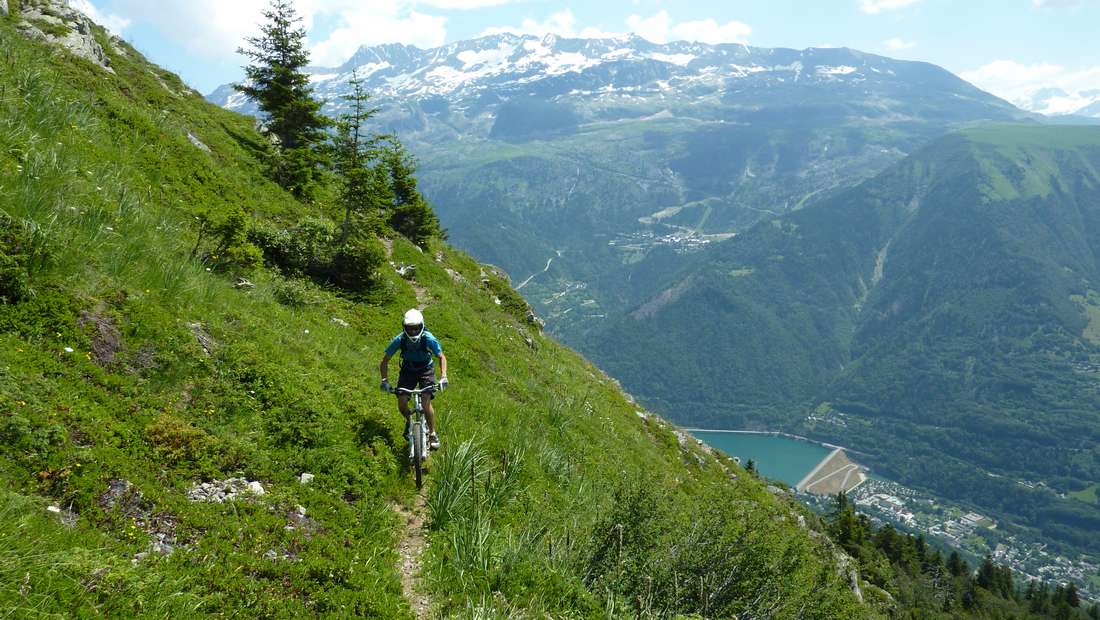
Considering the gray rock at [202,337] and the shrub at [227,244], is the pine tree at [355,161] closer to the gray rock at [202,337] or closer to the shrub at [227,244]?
the shrub at [227,244]

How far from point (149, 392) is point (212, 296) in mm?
3801

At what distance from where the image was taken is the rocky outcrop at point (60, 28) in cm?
2055

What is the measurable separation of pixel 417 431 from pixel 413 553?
209 centimetres

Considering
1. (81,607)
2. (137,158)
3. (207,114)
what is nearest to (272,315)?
(137,158)

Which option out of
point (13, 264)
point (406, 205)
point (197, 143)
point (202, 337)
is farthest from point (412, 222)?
point (13, 264)

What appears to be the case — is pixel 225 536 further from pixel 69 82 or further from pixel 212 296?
pixel 69 82

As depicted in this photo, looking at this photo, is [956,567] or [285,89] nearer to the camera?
[285,89]

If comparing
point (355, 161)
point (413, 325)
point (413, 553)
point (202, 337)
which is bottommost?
point (413, 553)

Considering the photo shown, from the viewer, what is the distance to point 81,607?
484 cm

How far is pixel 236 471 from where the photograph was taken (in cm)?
789

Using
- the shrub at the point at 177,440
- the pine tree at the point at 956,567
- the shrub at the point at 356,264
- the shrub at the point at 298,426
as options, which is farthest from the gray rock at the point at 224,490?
the pine tree at the point at 956,567

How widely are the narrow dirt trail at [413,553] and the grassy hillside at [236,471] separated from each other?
102mm

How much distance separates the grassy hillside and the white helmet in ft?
5.96

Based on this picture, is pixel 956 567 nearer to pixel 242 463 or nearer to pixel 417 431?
pixel 417 431
